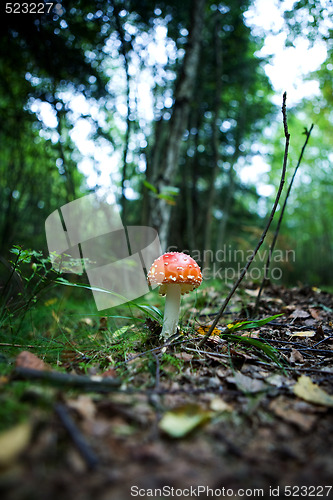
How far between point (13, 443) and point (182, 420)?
60 cm

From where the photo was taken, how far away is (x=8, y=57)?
5230mm

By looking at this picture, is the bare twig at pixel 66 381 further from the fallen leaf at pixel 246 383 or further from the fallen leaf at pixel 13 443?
the fallen leaf at pixel 246 383

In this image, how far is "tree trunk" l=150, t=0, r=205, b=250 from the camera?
4.74m

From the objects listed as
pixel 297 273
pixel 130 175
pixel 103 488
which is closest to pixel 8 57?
pixel 130 175

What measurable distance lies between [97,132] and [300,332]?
A: 577cm

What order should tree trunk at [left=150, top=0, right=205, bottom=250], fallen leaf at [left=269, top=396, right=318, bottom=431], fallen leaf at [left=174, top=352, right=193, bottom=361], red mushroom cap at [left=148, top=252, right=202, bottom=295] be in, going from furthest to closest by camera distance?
tree trunk at [left=150, top=0, right=205, bottom=250] → red mushroom cap at [left=148, top=252, right=202, bottom=295] → fallen leaf at [left=174, top=352, right=193, bottom=361] → fallen leaf at [left=269, top=396, right=318, bottom=431]

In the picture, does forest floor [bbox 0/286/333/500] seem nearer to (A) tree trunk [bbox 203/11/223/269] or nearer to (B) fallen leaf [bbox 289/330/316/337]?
(B) fallen leaf [bbox 289/330/316/337]

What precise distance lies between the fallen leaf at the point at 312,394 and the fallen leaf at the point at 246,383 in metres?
0.18

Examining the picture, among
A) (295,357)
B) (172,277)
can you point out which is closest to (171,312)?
(172,277)

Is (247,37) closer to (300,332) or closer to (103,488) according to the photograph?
(300,332)

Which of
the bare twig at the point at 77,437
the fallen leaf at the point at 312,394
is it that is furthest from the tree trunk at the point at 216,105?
the bare twig at the point at 77,437

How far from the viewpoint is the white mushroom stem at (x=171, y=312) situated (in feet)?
7.21

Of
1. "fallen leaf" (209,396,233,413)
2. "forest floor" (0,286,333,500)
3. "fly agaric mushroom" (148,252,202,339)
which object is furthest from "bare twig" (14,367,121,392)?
"fly agaric mushroom" (148,252,202,339)

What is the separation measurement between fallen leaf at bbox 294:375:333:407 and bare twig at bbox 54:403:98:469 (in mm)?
1000
